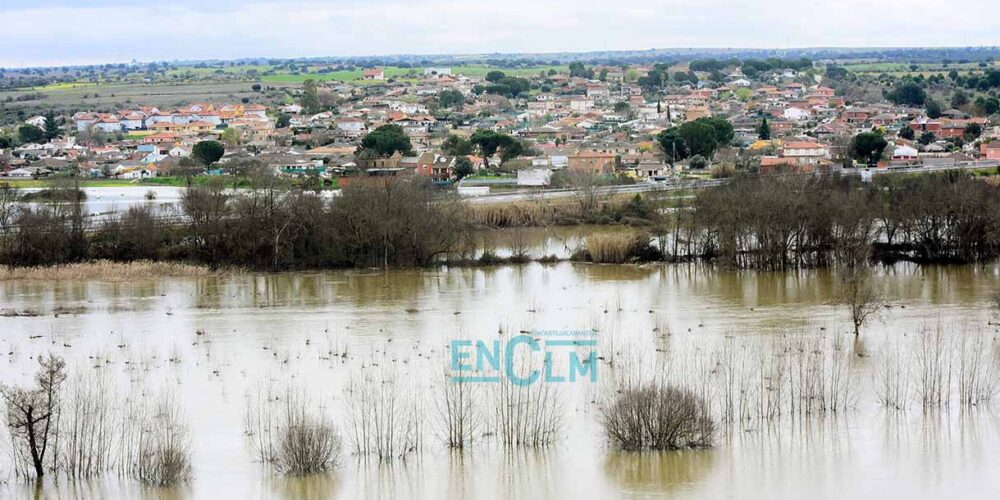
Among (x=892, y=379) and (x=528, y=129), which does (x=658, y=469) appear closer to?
Answer: (x=892, y=379)

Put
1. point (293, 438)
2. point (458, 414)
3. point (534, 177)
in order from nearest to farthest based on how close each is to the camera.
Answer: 1. point (293, 438)
2. point (458, 414)
3. point (534, 177)

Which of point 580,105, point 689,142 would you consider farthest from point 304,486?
point 580,105

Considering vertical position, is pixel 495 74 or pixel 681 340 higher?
pixel 495 74

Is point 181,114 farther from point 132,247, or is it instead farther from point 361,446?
point 361,446

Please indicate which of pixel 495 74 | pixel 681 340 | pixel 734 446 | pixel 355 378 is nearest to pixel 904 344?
pixel 681 340

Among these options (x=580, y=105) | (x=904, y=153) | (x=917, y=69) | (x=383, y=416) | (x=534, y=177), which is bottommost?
(x=383, y=416)
